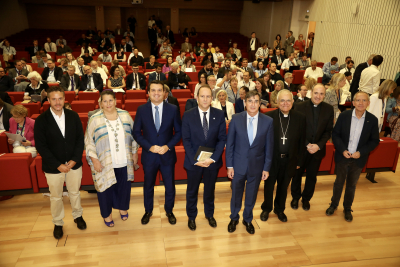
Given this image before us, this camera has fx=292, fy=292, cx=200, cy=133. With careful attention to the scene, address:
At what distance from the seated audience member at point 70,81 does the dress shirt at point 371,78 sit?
5.85 m

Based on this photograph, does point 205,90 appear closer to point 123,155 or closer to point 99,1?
point 123,155

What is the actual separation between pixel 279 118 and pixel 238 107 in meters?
1.96

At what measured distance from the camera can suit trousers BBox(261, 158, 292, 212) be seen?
9.33 feet

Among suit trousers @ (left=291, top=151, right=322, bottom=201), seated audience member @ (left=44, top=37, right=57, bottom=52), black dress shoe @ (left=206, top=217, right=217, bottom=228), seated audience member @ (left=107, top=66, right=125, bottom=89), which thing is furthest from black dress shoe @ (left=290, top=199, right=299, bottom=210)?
seated audience member @ (left=44, top=37, right=57, bottom=52)

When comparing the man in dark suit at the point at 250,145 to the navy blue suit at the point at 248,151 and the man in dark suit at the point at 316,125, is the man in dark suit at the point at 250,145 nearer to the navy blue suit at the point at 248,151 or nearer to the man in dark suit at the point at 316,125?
the navy blue suit at the point at 248,151

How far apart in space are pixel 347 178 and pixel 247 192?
116 cm

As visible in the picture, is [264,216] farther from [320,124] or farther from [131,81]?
[131,81]

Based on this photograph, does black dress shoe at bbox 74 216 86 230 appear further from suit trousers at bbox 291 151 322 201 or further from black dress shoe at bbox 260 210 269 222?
suit trousers at bbox 291 151 322 201

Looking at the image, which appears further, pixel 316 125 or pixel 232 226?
pixel 316 125


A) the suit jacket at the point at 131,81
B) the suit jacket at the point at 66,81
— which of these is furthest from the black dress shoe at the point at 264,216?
the suit jacket at the point at 66,81

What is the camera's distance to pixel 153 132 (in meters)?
2.71

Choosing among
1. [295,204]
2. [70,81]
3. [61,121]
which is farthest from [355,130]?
[70,81]

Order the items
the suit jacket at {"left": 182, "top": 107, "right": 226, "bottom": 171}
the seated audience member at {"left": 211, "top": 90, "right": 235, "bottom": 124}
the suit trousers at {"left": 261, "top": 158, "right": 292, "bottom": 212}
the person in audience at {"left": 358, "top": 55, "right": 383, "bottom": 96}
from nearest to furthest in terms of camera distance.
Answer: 1. the suit jacket at {"left": 182, "top": 107, "right": 226, "bottom": 171}
2. the suit trousers at {"left": 261, "top": 158, "right": 292, "bottom": 212}
3. the seated audience member at {"left": 211, "top": 90, "right": 235, "bottom": 124}
4. the person in audience at {"left": 358, "top": 55, "right": 383, "bottom": 96}

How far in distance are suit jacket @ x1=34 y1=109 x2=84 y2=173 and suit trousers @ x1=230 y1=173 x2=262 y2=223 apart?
4.85 ft
